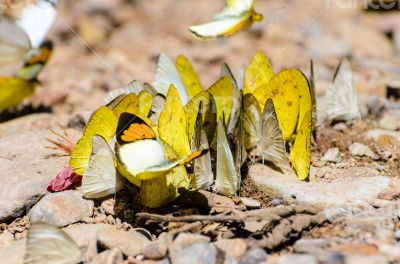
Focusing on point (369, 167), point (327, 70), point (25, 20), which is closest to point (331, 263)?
point (369, 167)

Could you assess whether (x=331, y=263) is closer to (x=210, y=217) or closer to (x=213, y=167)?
(x=210, y=217)

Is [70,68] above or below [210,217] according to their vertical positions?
above

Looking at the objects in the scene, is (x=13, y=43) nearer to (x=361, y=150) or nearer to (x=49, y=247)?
(x=49, y=247)

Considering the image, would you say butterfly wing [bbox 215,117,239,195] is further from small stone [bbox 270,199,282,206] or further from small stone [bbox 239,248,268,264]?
small stone [bbox 239,248,268,264]

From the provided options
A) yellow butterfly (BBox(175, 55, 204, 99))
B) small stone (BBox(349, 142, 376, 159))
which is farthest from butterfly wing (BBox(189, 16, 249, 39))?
small stone (BBox(349, 142, 376, 159))

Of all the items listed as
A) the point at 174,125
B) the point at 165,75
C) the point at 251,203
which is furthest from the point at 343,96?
the point at 174,125

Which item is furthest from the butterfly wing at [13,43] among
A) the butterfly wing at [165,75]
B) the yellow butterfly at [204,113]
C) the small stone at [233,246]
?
the small stone at [233,246]

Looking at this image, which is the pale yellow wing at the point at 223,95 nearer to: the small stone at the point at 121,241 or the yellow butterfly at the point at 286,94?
the yellow butterfly at the point at 286,94

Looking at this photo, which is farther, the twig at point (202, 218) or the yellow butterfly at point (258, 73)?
the yellow butterfly at point (258, 73)
